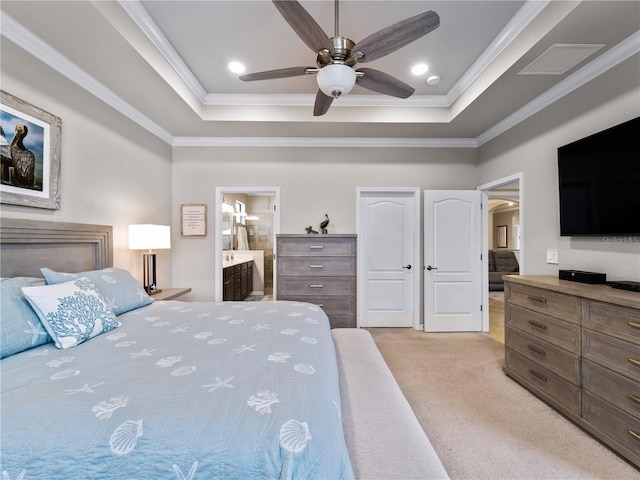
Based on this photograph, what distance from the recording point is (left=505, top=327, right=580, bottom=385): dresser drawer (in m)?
1.82

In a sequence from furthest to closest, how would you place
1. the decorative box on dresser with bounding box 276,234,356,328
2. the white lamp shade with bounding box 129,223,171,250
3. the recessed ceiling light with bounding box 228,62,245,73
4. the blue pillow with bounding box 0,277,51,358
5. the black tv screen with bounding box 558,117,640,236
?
the decorative box on dresser with bounding box 276,234,356,328 → the white lamp shade with bounding box 129,223,171,250 → the recessed ceiling light with bounding box 228,62,245,73 → the black tv screen with bounding box 558,117,640,236 → the blue pillow with bounding box 0,277,51,358

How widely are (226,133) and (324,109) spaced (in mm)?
1873

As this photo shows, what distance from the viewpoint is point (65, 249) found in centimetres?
213

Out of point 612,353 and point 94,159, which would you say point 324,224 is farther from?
point 612,353

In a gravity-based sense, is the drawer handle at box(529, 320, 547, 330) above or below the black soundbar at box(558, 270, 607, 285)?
below

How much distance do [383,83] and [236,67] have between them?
5.15 feet

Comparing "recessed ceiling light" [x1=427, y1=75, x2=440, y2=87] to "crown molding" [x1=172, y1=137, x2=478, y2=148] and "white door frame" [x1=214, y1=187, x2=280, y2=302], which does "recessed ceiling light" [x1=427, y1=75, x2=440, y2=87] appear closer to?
"crown molding" [x1=172, y1=137, x2=478, y2=148]

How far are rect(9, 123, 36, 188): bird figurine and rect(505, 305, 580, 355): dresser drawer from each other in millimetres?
3962

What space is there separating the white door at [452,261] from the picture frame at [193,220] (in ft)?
10.3

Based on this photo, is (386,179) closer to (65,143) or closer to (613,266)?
(613,266)

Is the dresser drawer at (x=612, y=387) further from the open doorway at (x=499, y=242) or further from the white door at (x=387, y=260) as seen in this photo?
the white door at (x=387, y=260)

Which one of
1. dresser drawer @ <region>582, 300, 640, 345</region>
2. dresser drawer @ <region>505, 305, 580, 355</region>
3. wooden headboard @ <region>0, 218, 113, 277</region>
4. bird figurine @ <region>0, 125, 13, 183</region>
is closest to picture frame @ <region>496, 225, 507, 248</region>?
dresser drawer @ <region>505, 305, 580, 355</region>

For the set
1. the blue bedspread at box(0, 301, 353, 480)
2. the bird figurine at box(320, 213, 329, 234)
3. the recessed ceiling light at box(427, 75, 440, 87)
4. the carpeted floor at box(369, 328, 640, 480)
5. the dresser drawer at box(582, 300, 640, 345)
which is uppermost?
the recessed ceiling light at box(427, 75, 440, 87)

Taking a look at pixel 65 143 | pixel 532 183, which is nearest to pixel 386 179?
pixel 532 183
